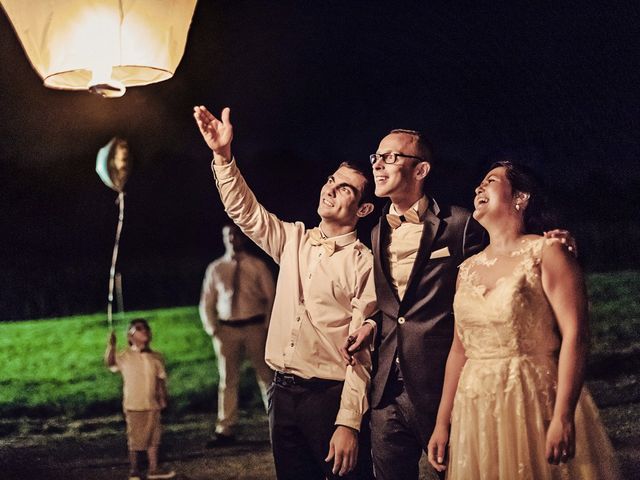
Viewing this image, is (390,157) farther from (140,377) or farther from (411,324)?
(140,377)

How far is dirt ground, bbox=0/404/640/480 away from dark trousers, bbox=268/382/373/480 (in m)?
1.77

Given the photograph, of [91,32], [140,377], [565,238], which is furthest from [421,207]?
[140,377]

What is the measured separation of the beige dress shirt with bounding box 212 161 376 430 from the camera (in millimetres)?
3400

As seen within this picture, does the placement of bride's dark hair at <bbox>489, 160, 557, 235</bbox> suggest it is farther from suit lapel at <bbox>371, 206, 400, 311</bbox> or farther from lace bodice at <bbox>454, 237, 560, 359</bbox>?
suit lapel at <bbox>371, 206, 400, 311</bbox>

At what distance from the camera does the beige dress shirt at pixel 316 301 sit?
11.2 ft

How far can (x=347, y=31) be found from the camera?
568 cm

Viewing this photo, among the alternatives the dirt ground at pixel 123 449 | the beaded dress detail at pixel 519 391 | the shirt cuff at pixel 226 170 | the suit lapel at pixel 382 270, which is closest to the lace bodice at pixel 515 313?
the beaded dress detail at pixel 519 391

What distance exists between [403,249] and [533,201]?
1.66 feet

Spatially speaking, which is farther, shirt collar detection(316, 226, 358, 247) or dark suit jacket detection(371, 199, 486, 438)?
shirt collar detection(316, 226, 358, 247)

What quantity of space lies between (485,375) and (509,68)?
264cm

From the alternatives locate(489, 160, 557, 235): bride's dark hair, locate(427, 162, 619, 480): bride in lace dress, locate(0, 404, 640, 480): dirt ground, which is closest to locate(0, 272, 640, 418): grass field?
locate(0, 404, 640, 480): dirt ground

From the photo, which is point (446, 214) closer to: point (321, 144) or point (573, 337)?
point (573, 337)

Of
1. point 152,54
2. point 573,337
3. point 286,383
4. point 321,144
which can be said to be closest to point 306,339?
point 286,383

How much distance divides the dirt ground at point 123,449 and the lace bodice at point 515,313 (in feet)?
6.19
